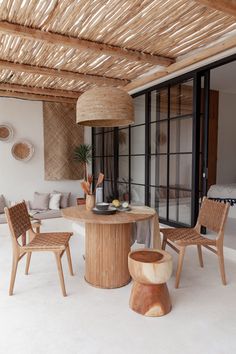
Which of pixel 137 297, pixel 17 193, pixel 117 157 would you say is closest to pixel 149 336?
pixel 137 297

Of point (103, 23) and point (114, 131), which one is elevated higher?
point (103, 23)

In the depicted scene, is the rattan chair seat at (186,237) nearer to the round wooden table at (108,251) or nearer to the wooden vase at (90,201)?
the round wooden table at (108,251)

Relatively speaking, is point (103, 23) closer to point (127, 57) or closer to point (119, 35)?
point (119, 35)

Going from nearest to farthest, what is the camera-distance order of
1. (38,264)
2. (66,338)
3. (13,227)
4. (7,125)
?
(66,338)
(13,227)
(38,264)
(7,125)

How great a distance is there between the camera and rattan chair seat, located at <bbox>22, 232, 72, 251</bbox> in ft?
7.61

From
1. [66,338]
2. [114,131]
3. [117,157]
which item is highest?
[114,131]

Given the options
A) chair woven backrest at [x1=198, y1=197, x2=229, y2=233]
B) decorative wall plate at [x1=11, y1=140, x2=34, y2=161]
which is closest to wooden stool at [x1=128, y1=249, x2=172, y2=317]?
chair woven backrest at [x1=198, y1=197, x2=229, y2=233]

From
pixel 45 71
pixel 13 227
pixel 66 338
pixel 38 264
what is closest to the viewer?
pixel 66 338

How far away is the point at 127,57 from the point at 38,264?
2682mm

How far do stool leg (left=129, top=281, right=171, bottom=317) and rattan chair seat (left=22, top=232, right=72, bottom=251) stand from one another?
72cm

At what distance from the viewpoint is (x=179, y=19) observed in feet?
8.82

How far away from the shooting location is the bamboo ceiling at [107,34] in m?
2.50

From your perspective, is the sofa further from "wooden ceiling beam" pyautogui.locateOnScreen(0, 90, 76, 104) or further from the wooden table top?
the wooden table top

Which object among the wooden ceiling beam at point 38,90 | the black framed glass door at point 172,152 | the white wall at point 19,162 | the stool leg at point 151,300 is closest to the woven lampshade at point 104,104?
the stool leg at point 151,300
